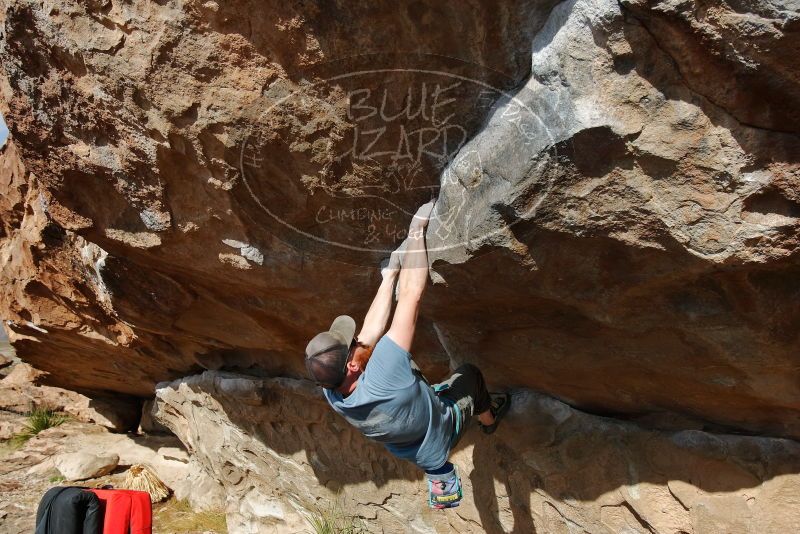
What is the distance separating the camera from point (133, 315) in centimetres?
303

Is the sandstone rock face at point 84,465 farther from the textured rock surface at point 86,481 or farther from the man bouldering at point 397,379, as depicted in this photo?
the man bouldering at point 397,379

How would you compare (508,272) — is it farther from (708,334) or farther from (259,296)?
(259,296)

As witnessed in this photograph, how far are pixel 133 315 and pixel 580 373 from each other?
204 cm

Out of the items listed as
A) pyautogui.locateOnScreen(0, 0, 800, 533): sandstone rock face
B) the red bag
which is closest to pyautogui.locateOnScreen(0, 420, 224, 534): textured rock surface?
the red bag

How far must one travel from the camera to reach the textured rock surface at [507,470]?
2064 millimetres

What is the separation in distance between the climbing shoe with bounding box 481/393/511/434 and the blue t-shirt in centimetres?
41

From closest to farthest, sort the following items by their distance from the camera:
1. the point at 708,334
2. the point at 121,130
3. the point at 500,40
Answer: the point at 500,40
the point at 708,334
the point at 121,130

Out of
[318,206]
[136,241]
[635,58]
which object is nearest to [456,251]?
[318,206]

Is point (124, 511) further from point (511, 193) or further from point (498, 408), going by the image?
point (511, 193)

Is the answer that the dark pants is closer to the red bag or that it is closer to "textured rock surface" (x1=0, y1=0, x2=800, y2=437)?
"textured rock surface" (x1=0, y1=0, x2=800, y2=437)

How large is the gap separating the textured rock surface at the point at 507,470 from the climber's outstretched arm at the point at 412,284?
0.81m

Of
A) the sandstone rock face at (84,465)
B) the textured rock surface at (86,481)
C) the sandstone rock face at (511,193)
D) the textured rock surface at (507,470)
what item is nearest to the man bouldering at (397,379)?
the sandstone rock face at (511,193)

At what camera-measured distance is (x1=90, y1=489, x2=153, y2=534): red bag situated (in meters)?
2.82

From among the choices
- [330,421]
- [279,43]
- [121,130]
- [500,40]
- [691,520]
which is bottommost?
[330,421]
